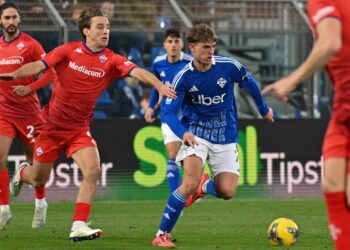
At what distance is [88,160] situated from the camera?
11.3 metres

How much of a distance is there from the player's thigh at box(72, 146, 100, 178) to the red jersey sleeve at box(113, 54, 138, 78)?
0.87 metres

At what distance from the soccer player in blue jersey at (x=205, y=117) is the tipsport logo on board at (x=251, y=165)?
21.1ft

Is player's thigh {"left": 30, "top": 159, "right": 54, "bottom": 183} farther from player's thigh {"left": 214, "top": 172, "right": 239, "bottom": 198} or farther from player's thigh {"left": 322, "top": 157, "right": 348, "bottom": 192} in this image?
player's thigh {"left": 322, "top": 157, "right": 348, "bottom": 192}

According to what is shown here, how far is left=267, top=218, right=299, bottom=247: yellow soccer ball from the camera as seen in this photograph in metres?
11.1

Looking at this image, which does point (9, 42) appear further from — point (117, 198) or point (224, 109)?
point (117, 198)

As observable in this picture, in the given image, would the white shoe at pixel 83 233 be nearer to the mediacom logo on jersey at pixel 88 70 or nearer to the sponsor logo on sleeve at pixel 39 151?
the sponsor logo on sleeve at pixel 39 151

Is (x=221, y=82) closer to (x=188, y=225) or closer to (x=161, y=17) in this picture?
(x=188, y=225)

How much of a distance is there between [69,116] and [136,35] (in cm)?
793

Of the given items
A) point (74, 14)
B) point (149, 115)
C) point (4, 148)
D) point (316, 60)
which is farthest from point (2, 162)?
point (316, 60)

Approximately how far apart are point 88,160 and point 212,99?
4.89 ft

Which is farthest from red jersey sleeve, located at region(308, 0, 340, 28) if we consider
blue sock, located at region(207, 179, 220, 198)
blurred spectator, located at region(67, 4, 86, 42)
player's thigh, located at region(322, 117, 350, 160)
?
blurred spectator, located at region(67, 4, 86, 42)

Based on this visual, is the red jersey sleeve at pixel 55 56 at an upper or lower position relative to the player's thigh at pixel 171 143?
upper

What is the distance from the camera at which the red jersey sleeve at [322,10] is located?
699 cm

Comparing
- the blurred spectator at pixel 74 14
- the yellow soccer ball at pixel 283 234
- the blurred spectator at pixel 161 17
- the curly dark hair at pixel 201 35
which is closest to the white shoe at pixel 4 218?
the curly dark hair at pixel 201 35
